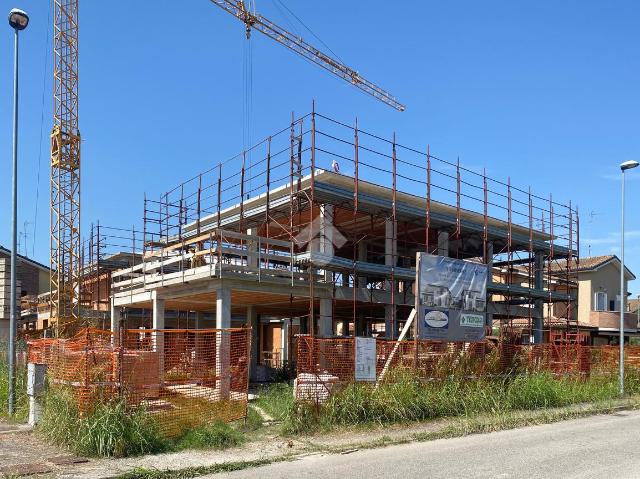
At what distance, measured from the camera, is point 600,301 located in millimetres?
41000

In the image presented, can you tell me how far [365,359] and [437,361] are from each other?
236cm

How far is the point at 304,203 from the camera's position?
20.5 m

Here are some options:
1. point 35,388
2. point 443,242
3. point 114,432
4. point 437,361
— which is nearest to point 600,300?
point 443,242

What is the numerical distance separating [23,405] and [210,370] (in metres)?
4.60

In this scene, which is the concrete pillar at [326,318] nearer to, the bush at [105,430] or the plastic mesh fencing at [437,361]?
the plastic mesh fencing at [437,361]

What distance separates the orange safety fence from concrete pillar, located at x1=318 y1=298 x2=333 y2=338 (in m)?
6.22

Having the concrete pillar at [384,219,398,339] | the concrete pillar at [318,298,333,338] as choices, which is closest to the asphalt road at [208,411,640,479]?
the concrete pillar at [318,298,333,338]

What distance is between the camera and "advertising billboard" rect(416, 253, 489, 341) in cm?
1698

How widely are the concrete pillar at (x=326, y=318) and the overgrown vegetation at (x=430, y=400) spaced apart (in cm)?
527

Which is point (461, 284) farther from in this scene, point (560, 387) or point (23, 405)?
point (23, 405)

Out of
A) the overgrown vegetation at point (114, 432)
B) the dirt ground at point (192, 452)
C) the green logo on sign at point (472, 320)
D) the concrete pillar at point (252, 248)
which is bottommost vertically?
the dirt ground at point (192, 452)

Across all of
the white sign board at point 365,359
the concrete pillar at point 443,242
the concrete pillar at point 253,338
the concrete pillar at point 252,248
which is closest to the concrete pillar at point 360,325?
the concrete pillar at point 253,338

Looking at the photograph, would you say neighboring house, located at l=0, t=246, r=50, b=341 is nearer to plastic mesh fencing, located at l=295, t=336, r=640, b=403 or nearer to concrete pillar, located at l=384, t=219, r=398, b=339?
concrete pillar, located at l=384, t=219, r=398, b=339

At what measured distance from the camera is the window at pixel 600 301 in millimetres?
40794
